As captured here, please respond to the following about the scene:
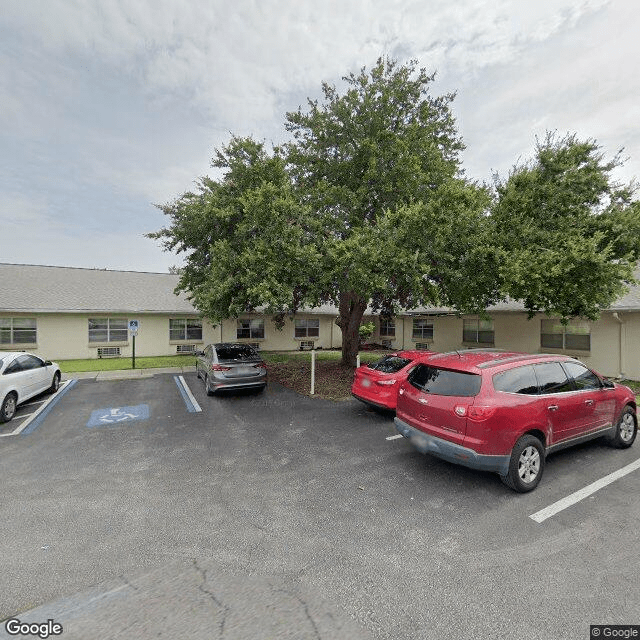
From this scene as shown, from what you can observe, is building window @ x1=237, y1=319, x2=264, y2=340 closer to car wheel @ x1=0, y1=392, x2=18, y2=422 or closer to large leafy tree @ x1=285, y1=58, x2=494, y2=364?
large leafy tree @ x1=285, y1=58, x2=494, y2=364

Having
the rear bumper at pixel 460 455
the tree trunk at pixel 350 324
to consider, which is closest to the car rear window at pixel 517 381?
the rear bumper at pixel 460 455

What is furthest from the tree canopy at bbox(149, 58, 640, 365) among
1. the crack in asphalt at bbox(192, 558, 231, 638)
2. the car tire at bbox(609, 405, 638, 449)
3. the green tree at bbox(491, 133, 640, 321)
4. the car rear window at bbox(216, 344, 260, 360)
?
the crack in asphalt at bbox(192, 558, 231, 638)

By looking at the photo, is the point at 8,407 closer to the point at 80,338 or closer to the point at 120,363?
the point at 120,363

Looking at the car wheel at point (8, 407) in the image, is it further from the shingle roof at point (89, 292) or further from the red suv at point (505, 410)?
the shingle roof at point (89, 292)

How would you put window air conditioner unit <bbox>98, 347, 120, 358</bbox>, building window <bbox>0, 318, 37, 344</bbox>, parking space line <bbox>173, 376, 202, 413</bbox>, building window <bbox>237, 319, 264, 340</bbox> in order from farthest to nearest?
building window <bbox>237, 319, 264, 340</bbox>
window air conditioner unit <bbox>98, 347, 120, 358</bbox>
building window <bbox>0, 318, 37, 344</bbox>
parking space line <bbox>173, 376, 202, 413</bbox>

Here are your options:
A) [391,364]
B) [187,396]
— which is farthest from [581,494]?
[187,396]

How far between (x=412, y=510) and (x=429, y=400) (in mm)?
1593

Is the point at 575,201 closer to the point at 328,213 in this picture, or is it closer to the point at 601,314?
the point at 601,314

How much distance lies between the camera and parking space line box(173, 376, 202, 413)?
9.41 metres

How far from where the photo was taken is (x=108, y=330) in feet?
62.2

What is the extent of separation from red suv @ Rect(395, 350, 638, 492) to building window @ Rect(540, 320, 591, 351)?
883 centimetres

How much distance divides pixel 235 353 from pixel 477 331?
13.1m

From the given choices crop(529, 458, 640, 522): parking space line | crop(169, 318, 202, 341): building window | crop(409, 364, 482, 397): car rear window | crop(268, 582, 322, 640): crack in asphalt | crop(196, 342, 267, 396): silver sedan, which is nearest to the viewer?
crop(268, 582, 322, 640): crack in asphalt

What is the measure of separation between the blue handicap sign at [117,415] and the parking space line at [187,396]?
1081 millimetres
